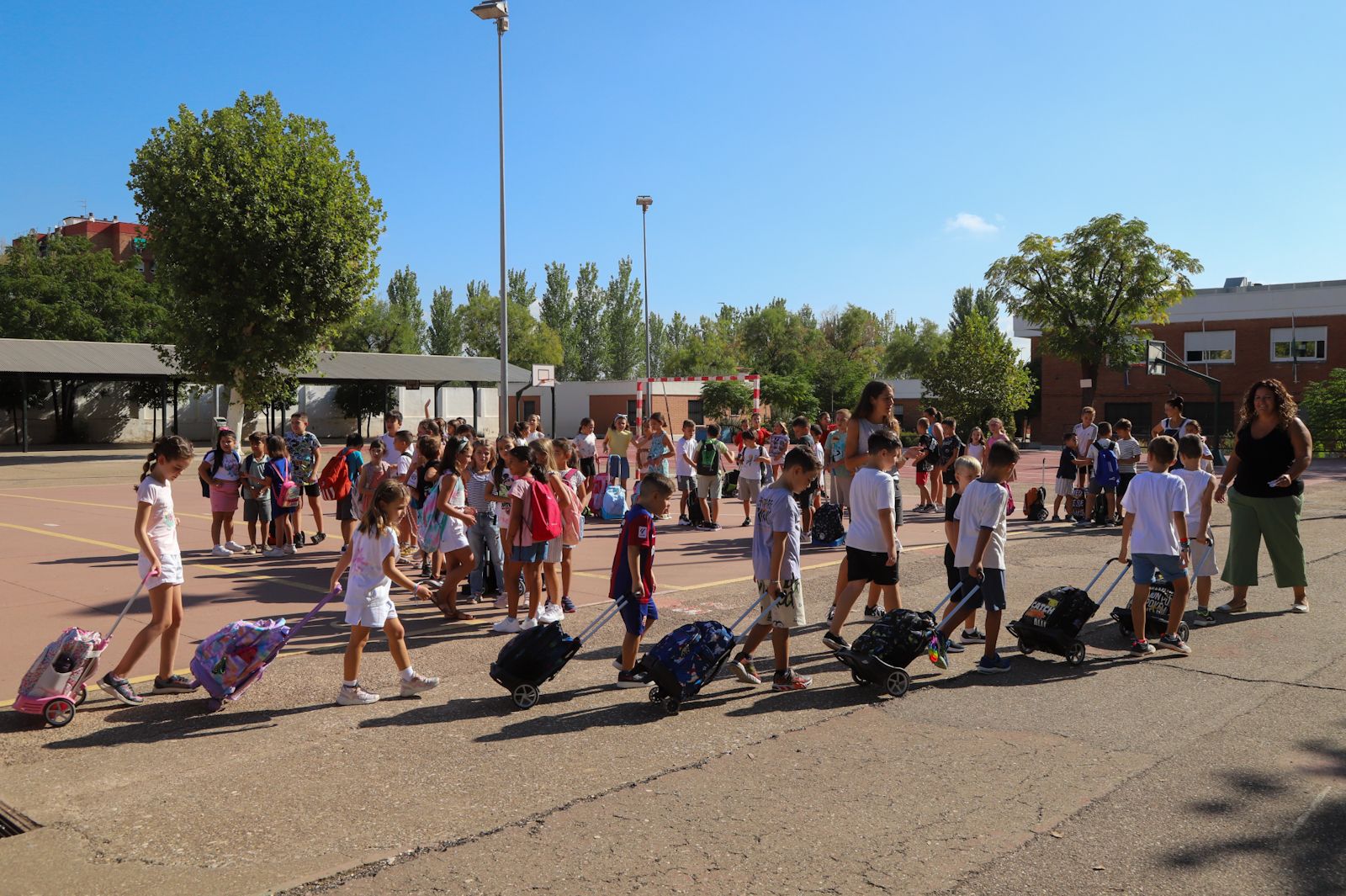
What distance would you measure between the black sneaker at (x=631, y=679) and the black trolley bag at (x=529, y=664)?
464mm

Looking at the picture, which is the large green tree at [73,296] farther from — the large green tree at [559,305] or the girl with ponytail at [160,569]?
the girl with ponytail at [160,569]

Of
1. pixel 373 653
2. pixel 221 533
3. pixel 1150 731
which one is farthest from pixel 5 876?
pixel 221 533

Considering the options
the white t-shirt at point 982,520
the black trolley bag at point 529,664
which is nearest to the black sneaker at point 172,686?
the black trolley bag at point 529,664

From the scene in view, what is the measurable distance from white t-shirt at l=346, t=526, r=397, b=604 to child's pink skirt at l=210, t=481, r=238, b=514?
284 inches

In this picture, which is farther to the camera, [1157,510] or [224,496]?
[224,496]

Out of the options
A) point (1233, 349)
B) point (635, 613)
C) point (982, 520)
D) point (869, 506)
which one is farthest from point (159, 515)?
point (1233, 349)

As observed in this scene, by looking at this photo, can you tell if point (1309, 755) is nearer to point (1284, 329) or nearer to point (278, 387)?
point (278, 387)

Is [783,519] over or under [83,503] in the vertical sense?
over

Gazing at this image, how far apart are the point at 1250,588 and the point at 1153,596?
3.10m

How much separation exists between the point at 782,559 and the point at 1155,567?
3.01m

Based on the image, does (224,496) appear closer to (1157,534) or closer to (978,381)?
(1157,534)

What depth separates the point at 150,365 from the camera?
40.8m

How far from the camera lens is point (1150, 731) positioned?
5.70m

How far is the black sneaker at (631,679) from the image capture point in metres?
6.66
